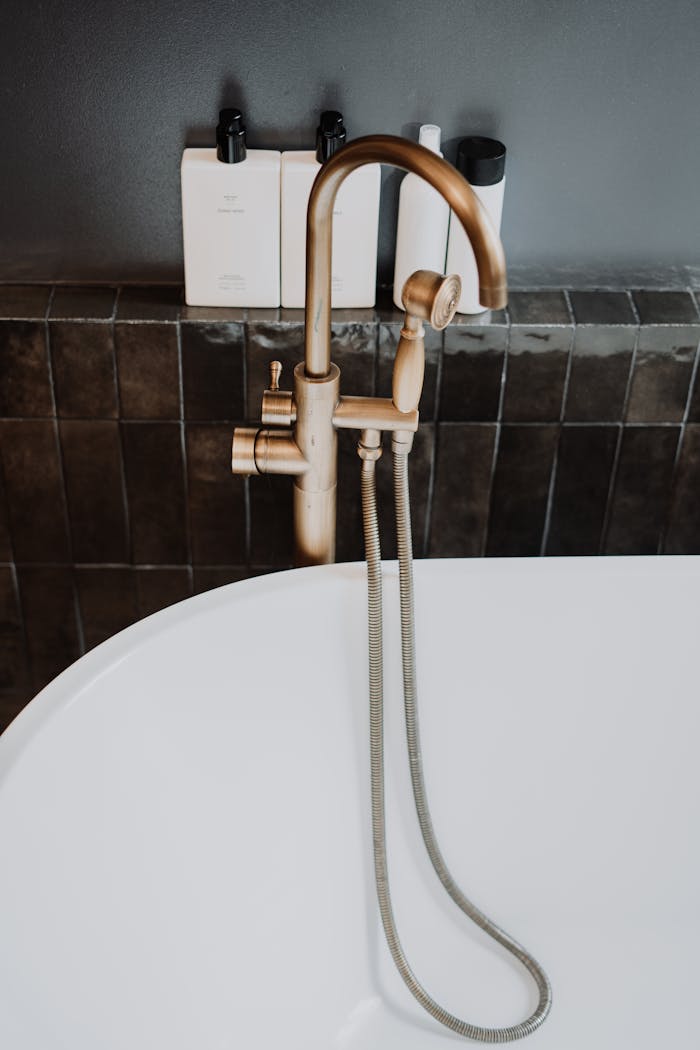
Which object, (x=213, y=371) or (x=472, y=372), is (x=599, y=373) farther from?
(x=213, y=371)

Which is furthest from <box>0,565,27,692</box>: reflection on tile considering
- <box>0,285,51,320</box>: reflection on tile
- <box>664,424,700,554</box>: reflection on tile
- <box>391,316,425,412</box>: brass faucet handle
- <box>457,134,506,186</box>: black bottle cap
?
<box>664,424,700,554</box>: reflection on tile

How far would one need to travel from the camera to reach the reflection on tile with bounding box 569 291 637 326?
142cm

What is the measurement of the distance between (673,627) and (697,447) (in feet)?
0.88

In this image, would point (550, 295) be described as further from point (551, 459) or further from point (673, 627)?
point (673, 627)

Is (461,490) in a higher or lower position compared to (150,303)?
lower

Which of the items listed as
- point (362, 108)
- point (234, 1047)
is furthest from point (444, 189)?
point (234, 1047)

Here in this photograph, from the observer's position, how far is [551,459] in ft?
4.99

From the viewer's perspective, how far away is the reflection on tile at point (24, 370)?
1.40m

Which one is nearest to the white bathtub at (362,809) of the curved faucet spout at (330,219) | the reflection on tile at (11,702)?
the curved faucet spout at (330,219)

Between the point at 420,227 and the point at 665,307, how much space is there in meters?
0.32

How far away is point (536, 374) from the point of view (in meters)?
1.45

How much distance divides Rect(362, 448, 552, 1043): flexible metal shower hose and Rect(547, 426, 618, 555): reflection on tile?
0.34 meters

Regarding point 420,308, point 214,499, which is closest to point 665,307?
point 420,308

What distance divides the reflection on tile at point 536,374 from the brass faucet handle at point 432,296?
37cm
